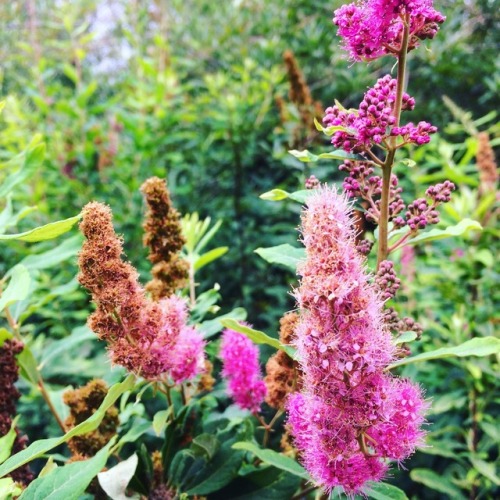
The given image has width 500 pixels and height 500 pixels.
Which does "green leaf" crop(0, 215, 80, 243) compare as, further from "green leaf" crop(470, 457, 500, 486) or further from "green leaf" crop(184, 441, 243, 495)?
"green leaf" crop(470, 457, 500, 486)

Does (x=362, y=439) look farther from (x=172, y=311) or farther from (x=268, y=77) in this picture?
(x=268, y=77)

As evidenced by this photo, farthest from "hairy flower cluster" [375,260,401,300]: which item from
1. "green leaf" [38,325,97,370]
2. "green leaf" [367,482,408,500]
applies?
"green leaf" [38,325,97,370]

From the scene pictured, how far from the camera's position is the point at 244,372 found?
1.22 m

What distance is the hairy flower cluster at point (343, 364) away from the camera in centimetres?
82

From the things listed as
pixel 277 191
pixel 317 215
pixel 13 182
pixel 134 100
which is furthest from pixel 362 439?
pixel 134 100

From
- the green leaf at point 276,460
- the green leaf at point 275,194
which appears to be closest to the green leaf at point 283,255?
the green leaf at point 275,194

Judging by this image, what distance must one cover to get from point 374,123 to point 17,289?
68 cm

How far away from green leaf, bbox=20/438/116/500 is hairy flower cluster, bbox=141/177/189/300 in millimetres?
414

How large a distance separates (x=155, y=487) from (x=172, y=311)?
1.34ft

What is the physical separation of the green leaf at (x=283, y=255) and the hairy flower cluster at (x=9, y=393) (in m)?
0.58

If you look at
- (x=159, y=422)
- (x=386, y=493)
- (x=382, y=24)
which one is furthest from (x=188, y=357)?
(x=382, y=24)

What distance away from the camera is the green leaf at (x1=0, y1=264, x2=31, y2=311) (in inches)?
37.1

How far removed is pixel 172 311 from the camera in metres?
→ 1.04

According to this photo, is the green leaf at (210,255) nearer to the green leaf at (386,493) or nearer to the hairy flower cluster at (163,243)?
the hairy flower cluster at (163,243)
